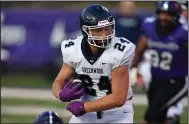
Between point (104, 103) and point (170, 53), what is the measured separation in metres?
2.31

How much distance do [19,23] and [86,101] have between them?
743 cm

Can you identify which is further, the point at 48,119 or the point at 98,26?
the point at 98,26

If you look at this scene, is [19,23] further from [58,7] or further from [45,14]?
[58,7]

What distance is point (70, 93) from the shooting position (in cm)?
455

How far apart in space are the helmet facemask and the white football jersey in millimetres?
75

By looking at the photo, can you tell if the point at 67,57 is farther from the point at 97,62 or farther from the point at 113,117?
the point at 113,117

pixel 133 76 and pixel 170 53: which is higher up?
pixel 170 53

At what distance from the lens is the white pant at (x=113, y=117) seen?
476cm

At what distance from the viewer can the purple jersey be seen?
664 centimetres

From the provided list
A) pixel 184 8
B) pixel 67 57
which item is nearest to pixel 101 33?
pixel 67 57

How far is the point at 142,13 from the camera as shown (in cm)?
1155

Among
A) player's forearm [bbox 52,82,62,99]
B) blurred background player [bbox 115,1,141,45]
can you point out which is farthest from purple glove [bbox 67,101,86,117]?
blurred background player [bbox 115,1,141,45]

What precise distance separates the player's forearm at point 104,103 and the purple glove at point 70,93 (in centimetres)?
10

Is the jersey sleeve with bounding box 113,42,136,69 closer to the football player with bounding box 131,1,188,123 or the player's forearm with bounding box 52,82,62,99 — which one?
the player's forearm with bounding box 52,82,62,99
